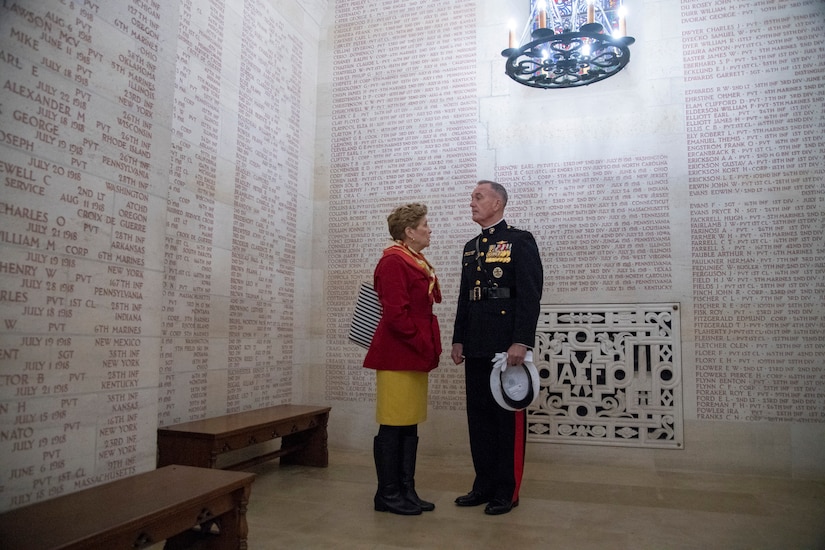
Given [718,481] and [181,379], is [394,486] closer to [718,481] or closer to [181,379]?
[181,379]

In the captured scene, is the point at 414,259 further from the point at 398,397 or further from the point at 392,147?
the point at 392,147

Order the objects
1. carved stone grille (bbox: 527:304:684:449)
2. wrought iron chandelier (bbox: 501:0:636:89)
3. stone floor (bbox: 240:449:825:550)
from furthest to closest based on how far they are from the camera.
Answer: carved stone grille (bbox: 527:304:684:449) → wrought iron chandelier (bbox: 501:0:636:89) → stone floor (bbox: 240:449:825:550)

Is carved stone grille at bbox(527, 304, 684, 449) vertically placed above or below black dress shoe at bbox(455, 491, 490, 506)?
above

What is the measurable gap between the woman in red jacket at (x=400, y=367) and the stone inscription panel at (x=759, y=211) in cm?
245

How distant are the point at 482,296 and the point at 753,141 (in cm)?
271

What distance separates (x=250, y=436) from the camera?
3.67 m

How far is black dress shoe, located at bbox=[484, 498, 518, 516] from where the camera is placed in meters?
3.21

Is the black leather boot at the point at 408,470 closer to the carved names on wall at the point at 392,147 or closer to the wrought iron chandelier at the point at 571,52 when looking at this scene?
the carved names on wall at the point at 392,147

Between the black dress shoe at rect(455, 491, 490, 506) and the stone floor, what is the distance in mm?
59

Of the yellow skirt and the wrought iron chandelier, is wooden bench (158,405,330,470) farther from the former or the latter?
the wrought iron chandelier

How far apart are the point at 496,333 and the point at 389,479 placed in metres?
1.03

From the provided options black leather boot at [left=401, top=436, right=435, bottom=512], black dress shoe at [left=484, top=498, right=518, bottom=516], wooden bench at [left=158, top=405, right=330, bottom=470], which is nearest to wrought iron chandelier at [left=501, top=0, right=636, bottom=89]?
black leather boot at [left=401, top=436, right=435, bottom=512]

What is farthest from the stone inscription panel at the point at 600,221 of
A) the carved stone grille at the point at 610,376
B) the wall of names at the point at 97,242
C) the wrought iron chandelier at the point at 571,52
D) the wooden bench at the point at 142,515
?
the wooden bench at the point at 142,515

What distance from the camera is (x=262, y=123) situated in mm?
4754
